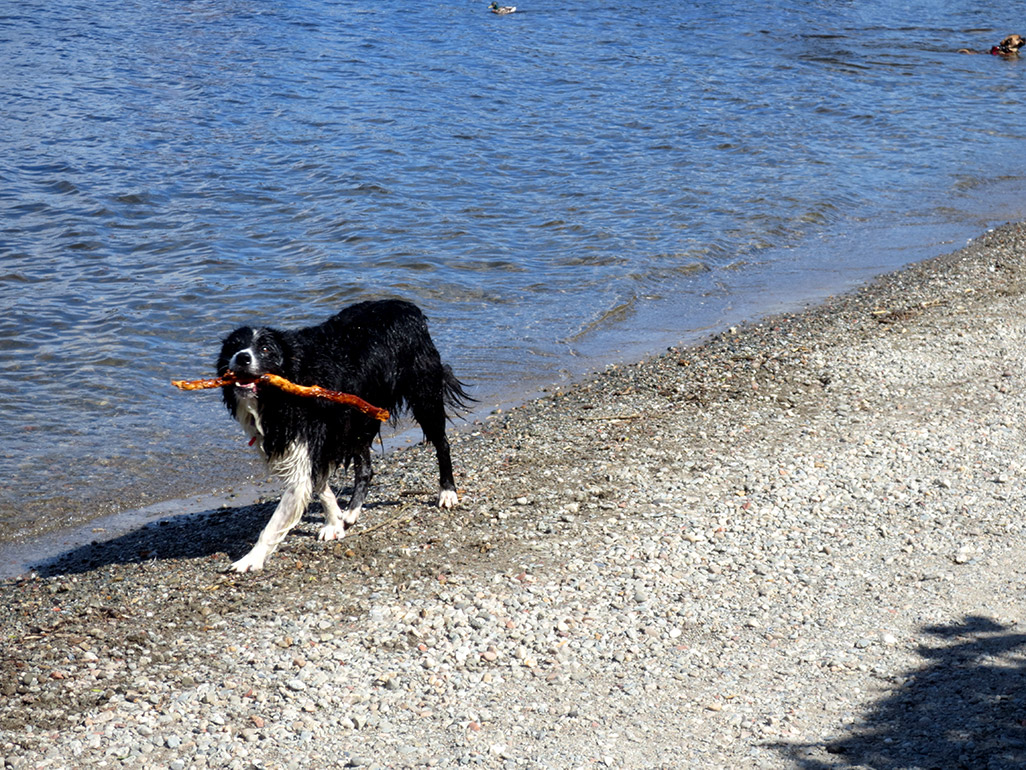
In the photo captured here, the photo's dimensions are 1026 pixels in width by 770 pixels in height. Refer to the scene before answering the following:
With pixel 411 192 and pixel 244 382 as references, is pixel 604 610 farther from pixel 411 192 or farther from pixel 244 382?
pixel 411 192

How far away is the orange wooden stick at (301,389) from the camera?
5.88 meters

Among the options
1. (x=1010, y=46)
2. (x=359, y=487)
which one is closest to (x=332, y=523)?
(x=359, y=487)

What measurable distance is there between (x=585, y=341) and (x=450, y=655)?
6467mm

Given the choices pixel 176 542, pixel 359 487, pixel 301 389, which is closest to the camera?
pixel 301 389

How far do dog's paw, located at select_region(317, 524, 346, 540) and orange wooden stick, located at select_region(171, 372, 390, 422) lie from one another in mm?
739

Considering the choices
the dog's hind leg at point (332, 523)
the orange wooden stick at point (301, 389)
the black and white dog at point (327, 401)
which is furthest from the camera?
the dog's hind leg at point (332, 523)

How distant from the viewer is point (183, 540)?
716 centimetres

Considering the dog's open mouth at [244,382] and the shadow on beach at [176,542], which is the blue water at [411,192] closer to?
the shadow on beach at [176,542]

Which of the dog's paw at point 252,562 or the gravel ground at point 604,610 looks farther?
the dog's paw at point 252,562

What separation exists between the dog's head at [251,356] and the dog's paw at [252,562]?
1.01 metres

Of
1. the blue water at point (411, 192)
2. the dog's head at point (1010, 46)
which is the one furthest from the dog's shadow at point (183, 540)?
the dog's head at point (1010, 46)

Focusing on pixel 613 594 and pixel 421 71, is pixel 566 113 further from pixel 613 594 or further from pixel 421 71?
pixel 613 594

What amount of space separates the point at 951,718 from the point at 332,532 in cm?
374

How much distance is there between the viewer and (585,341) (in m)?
11.3
